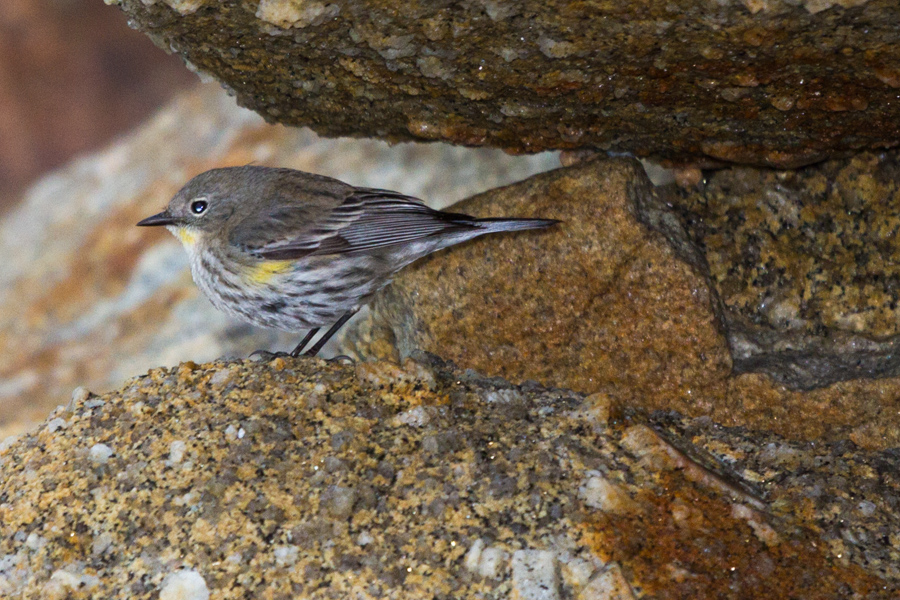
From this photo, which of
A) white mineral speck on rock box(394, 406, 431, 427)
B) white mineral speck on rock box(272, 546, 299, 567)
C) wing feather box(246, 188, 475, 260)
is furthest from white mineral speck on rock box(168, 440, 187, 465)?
wing feather box(246, 188, 475, 260)

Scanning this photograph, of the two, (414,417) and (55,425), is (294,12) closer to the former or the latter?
(414,417)

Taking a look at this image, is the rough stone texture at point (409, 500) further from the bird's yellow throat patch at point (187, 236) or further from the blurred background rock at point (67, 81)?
the blurred background rock at point (67, 81)

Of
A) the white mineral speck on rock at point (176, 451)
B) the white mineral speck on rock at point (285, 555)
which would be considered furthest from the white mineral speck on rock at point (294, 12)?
the white mineral speck on rock at point (285, 555)

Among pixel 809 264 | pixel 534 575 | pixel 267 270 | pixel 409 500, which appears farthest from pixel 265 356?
pixel 809 264

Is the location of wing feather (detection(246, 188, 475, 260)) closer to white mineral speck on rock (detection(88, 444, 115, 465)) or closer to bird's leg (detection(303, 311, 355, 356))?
→ bird's leg (detection(303, 311, 355, 356))

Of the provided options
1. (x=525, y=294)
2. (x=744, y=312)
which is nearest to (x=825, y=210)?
(x=744, y=312)
